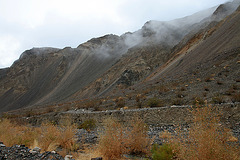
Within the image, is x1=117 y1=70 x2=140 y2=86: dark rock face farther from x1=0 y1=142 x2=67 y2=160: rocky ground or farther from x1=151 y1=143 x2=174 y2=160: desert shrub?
x1=151 y1=143 x2=174 y2=160: desert shrub

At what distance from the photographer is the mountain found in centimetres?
2817

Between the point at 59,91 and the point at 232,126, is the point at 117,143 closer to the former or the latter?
the point at 232,126

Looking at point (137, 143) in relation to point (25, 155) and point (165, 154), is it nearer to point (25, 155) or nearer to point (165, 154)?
point (165, 154)

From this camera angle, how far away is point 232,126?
7125 mm

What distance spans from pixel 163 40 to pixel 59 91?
35461 millimetres

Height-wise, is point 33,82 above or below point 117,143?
above

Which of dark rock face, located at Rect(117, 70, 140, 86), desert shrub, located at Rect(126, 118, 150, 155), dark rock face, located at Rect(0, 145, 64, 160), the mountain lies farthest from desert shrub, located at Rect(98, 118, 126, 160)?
dark rock face, located at Rect(117, 70, 140, 86)

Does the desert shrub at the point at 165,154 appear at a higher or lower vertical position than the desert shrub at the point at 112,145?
lower

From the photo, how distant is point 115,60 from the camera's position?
2205 inches

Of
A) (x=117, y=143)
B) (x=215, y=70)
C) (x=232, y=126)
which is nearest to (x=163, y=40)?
(x=215, y=70)

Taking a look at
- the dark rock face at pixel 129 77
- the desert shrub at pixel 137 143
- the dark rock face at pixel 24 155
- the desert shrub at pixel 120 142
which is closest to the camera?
the dark rock face at pixel 24 155

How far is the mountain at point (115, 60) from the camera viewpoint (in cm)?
2817

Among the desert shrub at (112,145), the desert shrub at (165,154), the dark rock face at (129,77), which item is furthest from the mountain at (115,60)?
the desert shrub at (112,145)

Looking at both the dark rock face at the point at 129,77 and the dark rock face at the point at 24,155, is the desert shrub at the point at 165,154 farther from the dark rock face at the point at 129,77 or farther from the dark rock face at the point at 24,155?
the dark rock face at the point at 129,77
